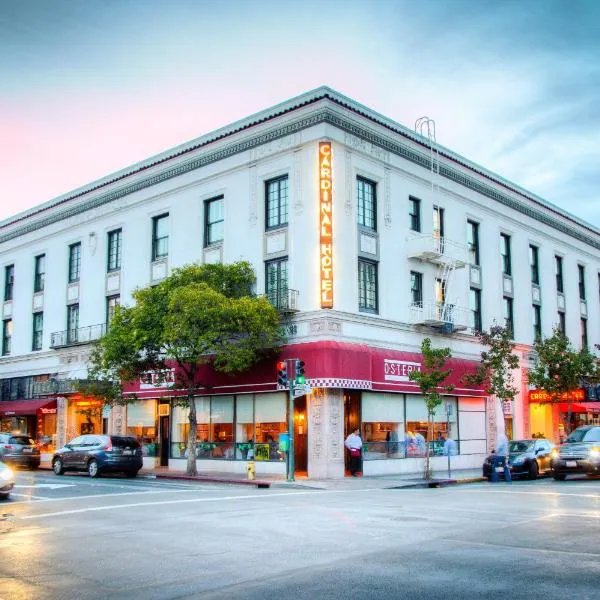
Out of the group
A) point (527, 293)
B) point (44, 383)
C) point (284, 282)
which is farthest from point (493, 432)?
point (44, 383)

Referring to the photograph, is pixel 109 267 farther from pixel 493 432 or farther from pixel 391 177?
pixel 493 432

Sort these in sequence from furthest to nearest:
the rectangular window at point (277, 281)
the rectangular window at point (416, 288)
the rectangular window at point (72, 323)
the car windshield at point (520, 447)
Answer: the rectangular window at point (72, 323), the rectangular window at point (416, 288), the rectangular window at point (277, 281), the car windshield at point (520, 447)

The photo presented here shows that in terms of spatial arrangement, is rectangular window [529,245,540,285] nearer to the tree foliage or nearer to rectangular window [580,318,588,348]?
the tree foliage

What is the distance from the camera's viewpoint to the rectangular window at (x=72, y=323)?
38656 millimetres

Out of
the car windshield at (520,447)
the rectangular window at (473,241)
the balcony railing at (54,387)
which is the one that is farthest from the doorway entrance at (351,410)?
the balcony railing at (54,387)

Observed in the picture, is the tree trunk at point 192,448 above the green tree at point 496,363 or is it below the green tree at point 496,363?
below

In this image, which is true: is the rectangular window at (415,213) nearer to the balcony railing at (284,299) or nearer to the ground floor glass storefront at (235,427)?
the balcony railing at (284,299)

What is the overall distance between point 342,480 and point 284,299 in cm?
685

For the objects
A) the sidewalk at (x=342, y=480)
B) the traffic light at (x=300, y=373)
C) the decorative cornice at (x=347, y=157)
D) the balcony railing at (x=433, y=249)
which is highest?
the decorative cornice at (x=347, y=157)

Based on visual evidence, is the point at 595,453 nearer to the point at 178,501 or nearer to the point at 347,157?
the point at 347,157

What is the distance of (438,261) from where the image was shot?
32125 millimetres

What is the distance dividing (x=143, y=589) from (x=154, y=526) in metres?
5.23

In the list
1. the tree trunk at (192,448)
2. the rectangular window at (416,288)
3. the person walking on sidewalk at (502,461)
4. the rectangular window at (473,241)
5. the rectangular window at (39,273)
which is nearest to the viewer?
the person walking on sidewalk at (502,461)

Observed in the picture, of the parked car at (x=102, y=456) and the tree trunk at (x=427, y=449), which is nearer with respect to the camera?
the tree trunk at (x=427, y=449)
